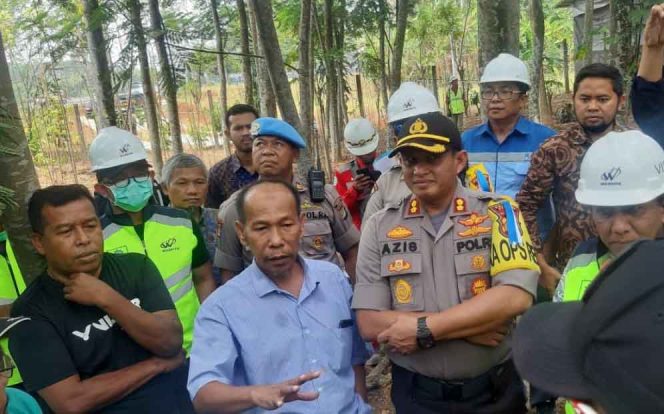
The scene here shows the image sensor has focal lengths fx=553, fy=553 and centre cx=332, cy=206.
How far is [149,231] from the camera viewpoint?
2.95 m

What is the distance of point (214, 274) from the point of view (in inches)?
131

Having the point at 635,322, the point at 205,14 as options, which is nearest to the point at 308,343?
the point at 635,322

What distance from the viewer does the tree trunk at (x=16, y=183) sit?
285cm

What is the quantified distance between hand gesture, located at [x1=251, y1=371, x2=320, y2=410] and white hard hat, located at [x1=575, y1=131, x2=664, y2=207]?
52.7 inches

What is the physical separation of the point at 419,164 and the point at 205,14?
342 inches

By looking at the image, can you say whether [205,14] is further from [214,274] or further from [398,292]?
[398,292]

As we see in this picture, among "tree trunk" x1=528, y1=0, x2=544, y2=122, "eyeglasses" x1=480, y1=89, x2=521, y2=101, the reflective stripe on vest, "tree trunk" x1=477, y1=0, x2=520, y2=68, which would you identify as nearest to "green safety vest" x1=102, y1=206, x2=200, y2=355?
the reflective stripe on vest

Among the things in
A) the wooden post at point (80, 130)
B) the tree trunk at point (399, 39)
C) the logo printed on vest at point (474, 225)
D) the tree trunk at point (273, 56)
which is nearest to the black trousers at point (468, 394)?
the logo printed on vest at point (474, 225)

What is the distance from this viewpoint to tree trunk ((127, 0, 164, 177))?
191 inches

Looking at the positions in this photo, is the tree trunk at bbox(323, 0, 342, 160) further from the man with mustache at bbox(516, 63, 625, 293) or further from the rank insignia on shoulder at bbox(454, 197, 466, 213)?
the rank insignia on shoulder at bbox(454, 197, 466, 213)

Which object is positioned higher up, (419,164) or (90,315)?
(419,164)

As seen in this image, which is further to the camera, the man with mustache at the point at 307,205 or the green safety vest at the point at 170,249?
the man with mustache at the point at 307,205

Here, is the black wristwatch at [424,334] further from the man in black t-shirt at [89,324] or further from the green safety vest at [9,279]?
the green safety vest at [9,279]

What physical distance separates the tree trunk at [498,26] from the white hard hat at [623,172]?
2.47 metres
